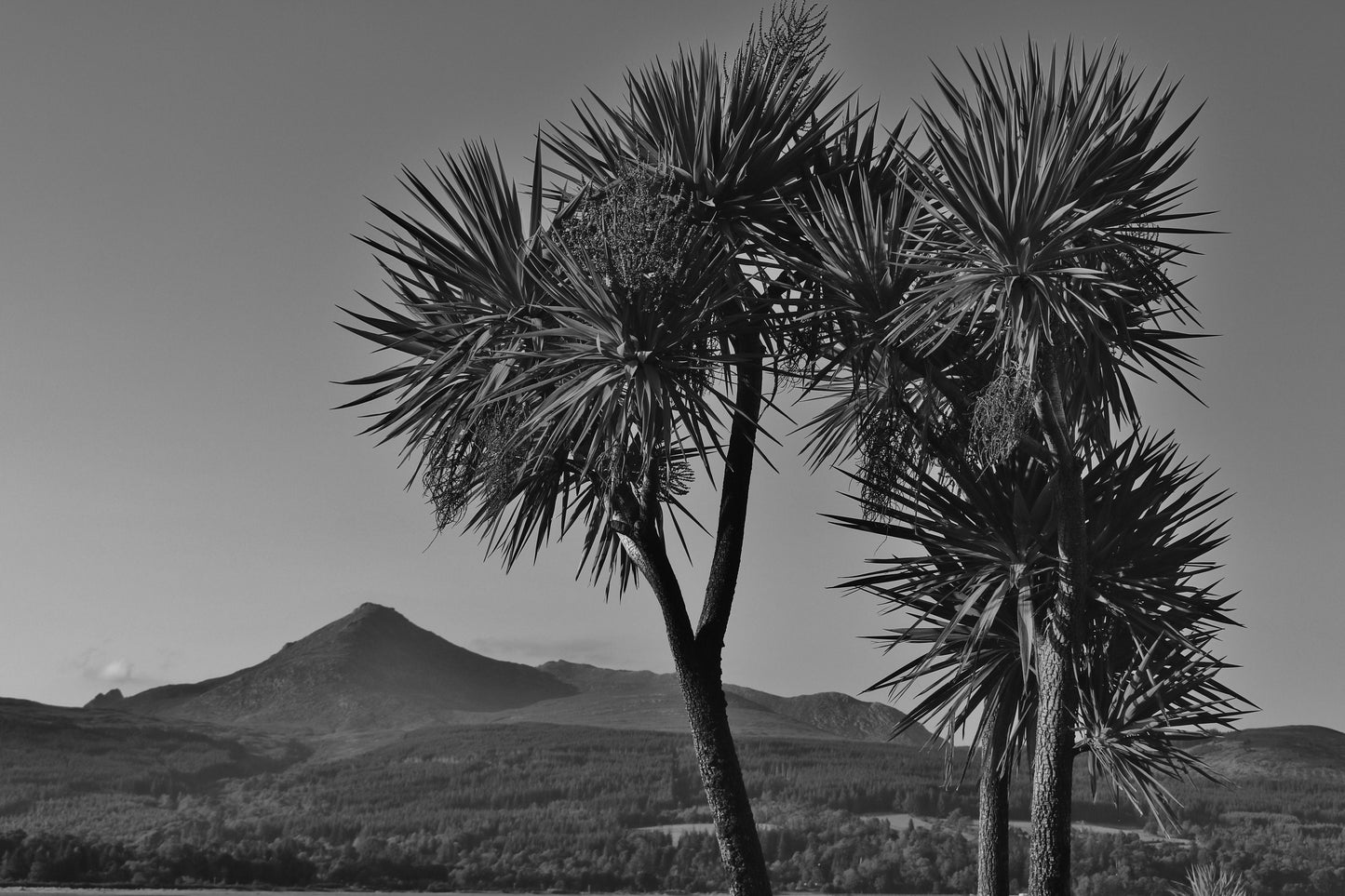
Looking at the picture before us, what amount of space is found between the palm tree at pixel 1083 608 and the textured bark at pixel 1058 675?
0.16 m

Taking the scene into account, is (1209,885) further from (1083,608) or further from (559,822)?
(559,822)

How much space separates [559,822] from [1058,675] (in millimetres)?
104484

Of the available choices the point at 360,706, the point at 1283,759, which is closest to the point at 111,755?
the point at 360,706

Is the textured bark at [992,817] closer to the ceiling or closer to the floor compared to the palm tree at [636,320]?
closer to the floor

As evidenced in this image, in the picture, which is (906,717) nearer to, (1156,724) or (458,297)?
(1156,724)

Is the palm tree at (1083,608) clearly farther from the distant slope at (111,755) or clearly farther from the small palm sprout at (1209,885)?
the distant slope at (111,755)

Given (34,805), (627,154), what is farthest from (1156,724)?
(34,805)

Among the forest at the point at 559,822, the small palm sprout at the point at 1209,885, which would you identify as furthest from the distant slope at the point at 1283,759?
the small palm sprout at the point at 1209,885

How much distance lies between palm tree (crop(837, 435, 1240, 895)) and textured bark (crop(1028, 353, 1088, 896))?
16cm

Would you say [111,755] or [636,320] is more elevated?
[636,320]

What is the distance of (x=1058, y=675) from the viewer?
8.69 meters

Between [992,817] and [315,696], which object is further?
[315,696]

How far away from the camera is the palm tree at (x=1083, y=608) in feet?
30.6

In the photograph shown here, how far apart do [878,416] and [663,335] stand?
2.20 m
